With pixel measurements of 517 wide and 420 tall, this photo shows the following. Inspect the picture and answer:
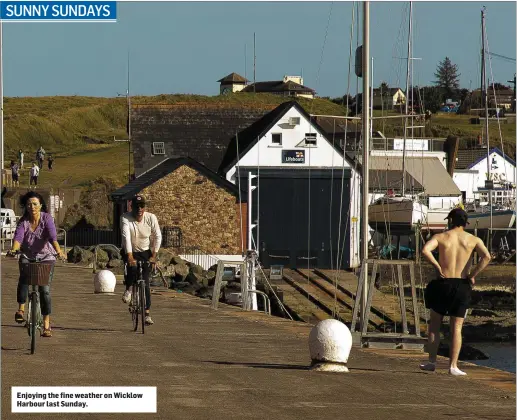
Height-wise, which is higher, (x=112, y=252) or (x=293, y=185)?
(x=293, y=185)

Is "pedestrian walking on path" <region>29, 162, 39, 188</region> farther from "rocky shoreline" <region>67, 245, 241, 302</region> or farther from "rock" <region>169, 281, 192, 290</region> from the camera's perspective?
"rock" <region>169, 281, 192, 290</region>

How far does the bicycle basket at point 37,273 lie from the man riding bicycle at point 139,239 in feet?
8.35

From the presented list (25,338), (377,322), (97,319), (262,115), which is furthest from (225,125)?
(25,338)

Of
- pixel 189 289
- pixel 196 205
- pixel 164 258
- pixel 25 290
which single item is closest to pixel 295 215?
pixel 196 205

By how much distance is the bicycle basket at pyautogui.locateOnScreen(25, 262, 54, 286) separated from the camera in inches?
638

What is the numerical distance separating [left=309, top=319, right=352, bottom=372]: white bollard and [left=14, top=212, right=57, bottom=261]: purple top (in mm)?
3660

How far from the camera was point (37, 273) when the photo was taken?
53.3 feet

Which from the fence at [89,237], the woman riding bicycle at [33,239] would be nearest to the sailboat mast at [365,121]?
the woman riding bicycle at [33,239]

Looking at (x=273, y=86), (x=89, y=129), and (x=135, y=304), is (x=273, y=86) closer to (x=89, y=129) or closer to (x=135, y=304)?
(x=89, y=129)

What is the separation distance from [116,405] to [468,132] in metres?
116

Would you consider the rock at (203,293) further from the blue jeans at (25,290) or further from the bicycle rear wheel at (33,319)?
the bicycle rear wheel at (33,319)

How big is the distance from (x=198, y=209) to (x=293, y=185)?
18.9ft

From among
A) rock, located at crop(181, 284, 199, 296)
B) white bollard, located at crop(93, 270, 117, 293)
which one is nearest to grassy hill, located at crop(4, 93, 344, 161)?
rock, located at crop(181, 284, 199, 296)

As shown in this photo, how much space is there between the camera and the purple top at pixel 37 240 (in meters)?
16.3
